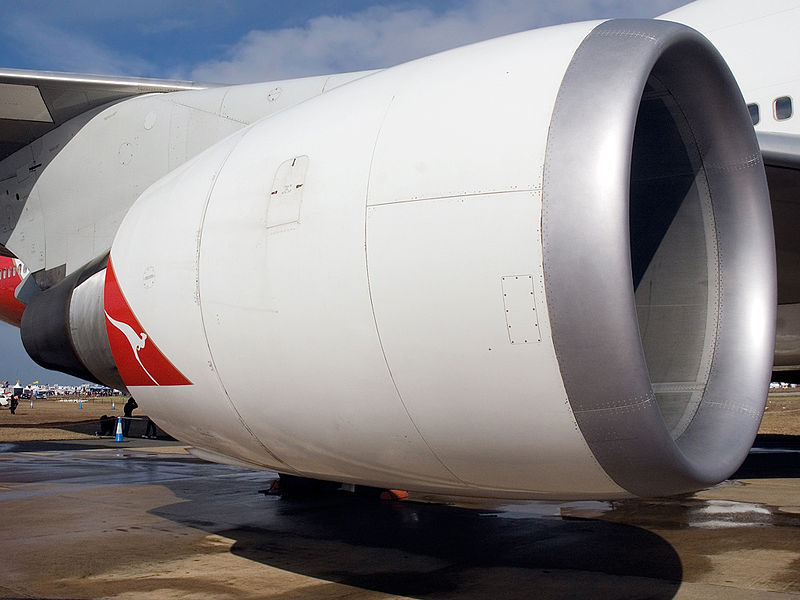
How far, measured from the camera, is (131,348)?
15.1ft

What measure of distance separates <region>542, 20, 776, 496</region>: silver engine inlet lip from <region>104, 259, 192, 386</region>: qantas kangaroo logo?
2.22m

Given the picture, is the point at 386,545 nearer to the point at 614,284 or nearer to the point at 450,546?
the point at 450,546

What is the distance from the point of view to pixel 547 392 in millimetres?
2967

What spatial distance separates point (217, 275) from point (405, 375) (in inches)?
46.7

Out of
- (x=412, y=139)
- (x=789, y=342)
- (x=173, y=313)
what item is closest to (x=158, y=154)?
(x=173, y=313)

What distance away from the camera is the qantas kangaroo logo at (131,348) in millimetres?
4387

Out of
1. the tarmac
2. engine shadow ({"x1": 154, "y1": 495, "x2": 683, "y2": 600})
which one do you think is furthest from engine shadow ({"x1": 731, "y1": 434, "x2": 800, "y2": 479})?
engine shadow ({"x1": 154, "y1": 495, "x2": 683, "y2": 600})

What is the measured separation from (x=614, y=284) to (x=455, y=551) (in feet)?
10.1

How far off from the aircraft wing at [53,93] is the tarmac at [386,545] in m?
3.32

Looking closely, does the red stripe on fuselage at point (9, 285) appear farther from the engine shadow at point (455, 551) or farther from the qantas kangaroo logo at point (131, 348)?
the qantas kangaroo logo at point (131, 348)

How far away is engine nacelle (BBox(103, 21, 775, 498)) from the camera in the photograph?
9.57 ft

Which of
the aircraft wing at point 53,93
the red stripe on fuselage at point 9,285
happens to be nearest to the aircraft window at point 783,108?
the aircraft wing at point 53,93

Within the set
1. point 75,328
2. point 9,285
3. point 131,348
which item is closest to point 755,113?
point 131,348

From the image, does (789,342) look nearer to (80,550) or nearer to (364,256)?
(364,256)
